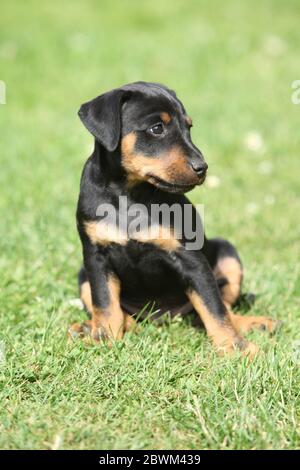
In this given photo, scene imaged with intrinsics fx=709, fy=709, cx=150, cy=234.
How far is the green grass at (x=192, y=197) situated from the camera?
9.77 feet

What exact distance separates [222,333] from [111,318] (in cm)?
60

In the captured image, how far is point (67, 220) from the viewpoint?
580 centimetres

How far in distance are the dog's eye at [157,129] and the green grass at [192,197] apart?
3.46 ft

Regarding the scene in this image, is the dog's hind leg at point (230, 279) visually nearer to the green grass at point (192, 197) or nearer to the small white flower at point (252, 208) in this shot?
the green grass at point (192, 197)

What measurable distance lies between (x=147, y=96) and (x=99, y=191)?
0.56 m

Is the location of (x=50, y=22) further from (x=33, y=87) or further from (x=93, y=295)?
(x=93, y=295)

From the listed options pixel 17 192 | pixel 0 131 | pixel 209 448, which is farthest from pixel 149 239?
pixel 0 131

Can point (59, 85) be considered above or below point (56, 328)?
above

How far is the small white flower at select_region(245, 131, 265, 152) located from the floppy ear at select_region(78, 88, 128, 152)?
14.3 feet

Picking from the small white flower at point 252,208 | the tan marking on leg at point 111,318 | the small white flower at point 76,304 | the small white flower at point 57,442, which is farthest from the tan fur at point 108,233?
the small white flower at point 252,208

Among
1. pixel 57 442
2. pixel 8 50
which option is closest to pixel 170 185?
pixel 57 442

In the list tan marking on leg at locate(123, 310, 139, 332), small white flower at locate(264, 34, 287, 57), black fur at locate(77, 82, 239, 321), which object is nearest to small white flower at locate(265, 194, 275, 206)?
black fur at locate(77, 82, 239, 321)
